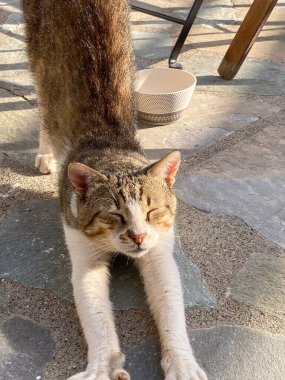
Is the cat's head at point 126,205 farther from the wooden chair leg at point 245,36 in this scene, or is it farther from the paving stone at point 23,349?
the wooden chair leg at point 245,36

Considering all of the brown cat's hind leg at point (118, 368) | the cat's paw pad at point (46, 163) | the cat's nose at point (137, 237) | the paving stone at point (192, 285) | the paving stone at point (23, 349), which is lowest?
the cat's paw pad at point (46, 163)

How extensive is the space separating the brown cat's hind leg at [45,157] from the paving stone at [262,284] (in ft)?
3.63

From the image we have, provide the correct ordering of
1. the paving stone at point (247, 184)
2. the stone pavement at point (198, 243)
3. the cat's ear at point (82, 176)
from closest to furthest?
the stone pavement at point (198, 243) < the cat's ear at point (82, 176) < the paving stone at point (247, 184)

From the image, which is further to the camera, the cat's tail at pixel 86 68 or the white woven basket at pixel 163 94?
the white woven basket at pixel 163 94

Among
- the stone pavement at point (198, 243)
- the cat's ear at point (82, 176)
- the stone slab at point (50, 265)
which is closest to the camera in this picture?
the stone pavement at point (198, 243)

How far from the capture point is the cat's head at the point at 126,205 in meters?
2.02

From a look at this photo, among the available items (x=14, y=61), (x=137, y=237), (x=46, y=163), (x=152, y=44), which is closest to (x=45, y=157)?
(x=46, y=163)

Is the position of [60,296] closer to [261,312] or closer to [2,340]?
[2,340]

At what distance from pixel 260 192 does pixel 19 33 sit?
2.42 metres

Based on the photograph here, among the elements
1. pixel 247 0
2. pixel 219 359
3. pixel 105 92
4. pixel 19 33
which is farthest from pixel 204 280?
pixel 247 0

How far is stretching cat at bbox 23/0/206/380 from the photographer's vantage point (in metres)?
1.95

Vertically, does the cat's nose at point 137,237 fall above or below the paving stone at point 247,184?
above

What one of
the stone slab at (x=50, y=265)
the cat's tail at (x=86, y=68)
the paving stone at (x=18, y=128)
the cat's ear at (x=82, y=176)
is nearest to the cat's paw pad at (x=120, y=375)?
the stone slab at (x=50, y=265)

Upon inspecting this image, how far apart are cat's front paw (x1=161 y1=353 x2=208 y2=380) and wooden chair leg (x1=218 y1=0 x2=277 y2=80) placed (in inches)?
88.3
